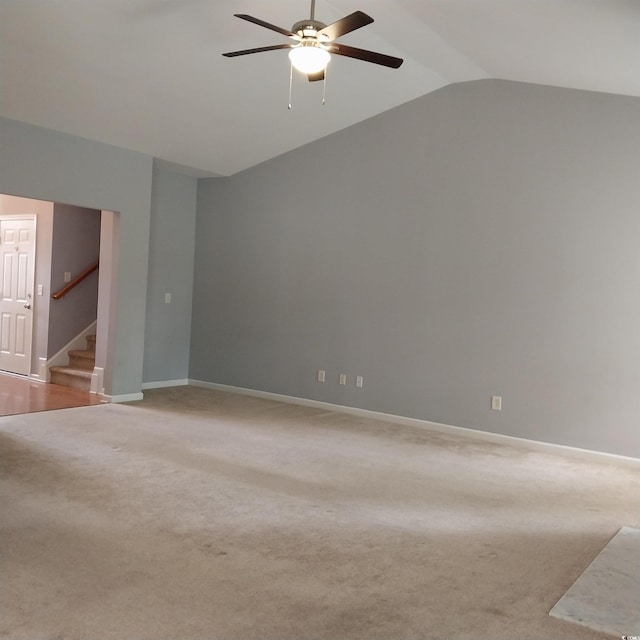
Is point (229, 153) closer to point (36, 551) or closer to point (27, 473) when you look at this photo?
point (27, 473)

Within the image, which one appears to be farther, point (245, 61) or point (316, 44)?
point (245, 61)

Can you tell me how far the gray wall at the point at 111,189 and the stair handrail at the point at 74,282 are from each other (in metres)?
1.40

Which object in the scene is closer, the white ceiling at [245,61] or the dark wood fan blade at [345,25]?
the dark wood fan blade at [345,25]

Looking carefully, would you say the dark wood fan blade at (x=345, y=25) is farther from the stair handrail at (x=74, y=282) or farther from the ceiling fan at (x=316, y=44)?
the stair handrail at (x=74, y=282)

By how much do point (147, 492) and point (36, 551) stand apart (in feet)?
3.29

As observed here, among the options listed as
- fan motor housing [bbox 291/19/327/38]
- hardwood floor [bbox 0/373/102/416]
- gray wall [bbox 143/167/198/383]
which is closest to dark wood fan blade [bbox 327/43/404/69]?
fan motor housing [bbox 291/19/327/38]

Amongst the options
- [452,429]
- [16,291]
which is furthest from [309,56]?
[16,291]

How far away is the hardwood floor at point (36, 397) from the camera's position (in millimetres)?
6445

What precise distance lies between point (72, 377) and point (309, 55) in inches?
208

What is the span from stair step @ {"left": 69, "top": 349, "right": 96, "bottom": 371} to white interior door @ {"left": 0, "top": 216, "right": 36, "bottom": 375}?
58cm

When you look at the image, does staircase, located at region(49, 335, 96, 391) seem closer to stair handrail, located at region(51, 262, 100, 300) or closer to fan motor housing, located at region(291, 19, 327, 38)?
stair handrail, located at region(51, 262, 100, 300)

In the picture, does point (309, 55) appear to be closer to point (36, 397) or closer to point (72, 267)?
point (36, 397)

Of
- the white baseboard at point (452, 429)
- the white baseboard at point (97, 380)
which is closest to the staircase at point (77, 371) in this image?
the white baseboard at point (97, 380)

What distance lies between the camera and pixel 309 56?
393 cm
